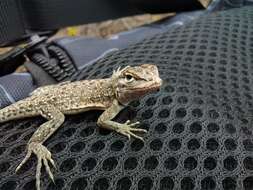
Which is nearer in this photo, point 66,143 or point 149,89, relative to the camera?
point 66,143

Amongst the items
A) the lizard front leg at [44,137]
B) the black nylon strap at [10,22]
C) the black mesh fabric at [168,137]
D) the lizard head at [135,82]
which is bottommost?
the black mesh fabric at [168,137]

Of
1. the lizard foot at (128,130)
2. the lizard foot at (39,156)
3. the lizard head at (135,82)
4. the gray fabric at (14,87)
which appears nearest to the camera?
the lizard foot at (39,156)

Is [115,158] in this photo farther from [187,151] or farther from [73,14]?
[73,14]

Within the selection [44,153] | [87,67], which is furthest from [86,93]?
[44,153]

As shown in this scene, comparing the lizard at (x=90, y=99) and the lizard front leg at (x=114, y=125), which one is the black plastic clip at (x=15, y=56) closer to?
the lizard at (x=90, y=99)

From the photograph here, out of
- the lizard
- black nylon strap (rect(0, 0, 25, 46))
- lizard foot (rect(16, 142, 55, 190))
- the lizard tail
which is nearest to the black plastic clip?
black nylon strap (rect(0, 0, 25, 46))

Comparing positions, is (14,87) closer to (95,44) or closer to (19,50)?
(19,50)

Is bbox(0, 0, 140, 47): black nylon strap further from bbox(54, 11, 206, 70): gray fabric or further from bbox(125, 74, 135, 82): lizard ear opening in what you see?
bbox(125, 74, 135, 82): lizard ear opening

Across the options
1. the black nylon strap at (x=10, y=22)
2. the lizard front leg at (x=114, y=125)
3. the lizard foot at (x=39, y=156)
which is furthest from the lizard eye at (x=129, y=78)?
the black nylon strap at (x=10, y=22)
